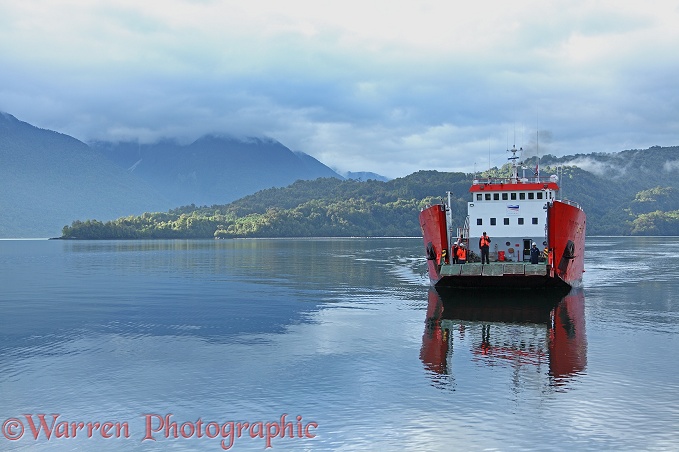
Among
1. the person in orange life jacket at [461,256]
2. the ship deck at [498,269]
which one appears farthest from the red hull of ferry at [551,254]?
the person in orange life jacket at [461,256]

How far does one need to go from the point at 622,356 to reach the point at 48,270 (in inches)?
2474

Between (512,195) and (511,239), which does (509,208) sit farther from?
(511,239)

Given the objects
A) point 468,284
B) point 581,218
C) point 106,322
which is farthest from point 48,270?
point 581,218

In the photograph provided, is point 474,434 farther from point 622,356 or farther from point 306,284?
point 306,284

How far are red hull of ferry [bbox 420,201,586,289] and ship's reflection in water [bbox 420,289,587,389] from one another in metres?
0.96

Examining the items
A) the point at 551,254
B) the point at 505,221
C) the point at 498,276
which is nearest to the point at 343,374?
the point at 498,276

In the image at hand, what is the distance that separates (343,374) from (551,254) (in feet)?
72.5

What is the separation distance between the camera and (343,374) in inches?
814

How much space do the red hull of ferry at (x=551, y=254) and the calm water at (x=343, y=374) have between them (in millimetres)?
1509

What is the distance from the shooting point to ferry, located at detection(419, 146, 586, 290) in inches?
1510

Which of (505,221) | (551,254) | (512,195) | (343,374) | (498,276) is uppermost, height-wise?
(512,195)

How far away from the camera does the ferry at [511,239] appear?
38344 millimetres

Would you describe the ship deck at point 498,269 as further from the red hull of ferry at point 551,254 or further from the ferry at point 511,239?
the red hull of ferry at point 551,254

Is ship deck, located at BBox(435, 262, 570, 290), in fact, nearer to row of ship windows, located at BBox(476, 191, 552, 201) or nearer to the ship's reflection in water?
the ship's reflection in water
